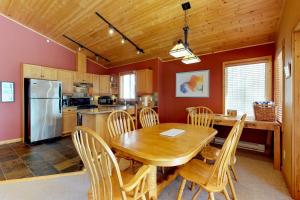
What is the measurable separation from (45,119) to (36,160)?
1.52m

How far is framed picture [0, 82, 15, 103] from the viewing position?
3994mm

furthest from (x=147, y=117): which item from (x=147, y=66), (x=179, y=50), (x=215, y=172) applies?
(x=147, y=66)

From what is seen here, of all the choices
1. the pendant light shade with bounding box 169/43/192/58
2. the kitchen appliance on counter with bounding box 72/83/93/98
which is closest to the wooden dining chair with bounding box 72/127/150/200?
the pendant light shade with bounding box 169/43/192/58

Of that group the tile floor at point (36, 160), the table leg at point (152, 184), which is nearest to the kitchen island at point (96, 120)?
the tile floor at point (36, 160)

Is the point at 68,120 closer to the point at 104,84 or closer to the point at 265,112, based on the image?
the point at 104,84

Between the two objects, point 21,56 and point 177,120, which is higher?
point 21,56

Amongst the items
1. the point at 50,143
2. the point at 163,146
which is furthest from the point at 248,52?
the point at 50,143

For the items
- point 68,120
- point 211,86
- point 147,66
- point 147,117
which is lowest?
point 68,120

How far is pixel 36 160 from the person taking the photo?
303 centimetres

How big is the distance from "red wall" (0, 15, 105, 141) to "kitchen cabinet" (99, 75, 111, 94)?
6.13 ft

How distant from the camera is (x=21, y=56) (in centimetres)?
433

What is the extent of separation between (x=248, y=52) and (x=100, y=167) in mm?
3940

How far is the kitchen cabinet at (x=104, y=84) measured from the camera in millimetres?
6082

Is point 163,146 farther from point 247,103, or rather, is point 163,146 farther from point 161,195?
point 247,103
